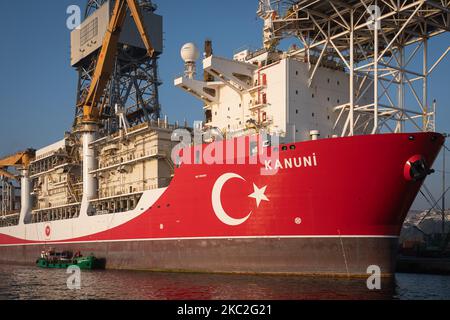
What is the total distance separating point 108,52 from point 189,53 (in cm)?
747

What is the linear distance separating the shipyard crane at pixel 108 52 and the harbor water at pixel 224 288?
13402mm

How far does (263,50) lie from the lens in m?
25.1

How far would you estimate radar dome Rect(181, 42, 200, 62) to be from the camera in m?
26.6

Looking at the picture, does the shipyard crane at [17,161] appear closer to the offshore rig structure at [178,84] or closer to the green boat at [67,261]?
the offshore rig structure at [178,84]

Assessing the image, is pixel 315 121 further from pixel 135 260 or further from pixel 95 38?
pixel 95 38

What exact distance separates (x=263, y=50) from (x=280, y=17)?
1.82 m

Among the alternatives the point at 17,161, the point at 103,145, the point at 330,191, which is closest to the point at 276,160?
the point at 330,191

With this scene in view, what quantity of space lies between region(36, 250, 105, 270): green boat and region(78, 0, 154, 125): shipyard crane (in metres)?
8.42

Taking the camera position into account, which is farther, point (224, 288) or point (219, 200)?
point (219, 200)

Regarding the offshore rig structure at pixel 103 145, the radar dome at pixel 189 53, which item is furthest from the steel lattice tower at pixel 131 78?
the radar dome at pixel 189 53

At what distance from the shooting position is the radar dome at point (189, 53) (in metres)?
26.6

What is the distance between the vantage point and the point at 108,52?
3192cm

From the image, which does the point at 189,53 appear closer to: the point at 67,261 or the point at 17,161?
the point at 67,261
